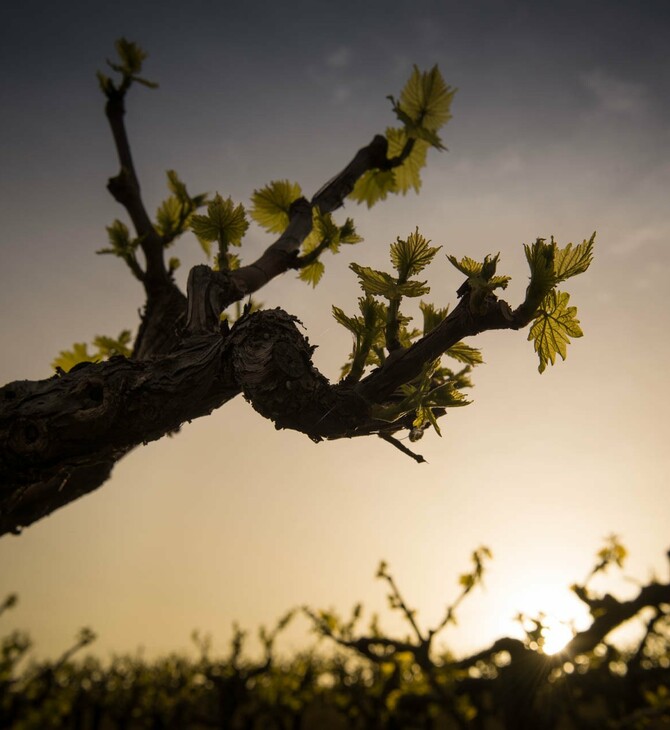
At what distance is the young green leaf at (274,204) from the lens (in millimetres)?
2711

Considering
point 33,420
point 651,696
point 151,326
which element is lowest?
point 651,696

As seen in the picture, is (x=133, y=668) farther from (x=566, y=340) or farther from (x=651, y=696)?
(x=566, y=340)

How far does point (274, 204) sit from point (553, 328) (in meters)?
1.80

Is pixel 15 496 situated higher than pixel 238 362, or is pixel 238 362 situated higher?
pixel 238 362

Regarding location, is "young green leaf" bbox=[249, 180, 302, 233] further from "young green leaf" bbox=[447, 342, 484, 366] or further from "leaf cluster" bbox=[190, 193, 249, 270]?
"young green leaf" bbox=[447, 342, 484, 366]

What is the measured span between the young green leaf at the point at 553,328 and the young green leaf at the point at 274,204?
1715 mm

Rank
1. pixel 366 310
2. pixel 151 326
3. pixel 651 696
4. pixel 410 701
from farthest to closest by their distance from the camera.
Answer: pixel 651 696
pixel 410 701
pixel 151 326
pixel 366 310

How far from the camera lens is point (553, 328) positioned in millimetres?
1520

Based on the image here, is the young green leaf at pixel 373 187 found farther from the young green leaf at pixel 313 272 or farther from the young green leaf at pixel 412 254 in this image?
the young green leaf at pixel 412 254

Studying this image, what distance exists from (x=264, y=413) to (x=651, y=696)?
38.4 ft

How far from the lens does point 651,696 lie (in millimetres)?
9242

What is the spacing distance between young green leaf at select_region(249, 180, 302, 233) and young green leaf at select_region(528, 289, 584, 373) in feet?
5.63

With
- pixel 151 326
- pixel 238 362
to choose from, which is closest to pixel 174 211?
pixel 151 326

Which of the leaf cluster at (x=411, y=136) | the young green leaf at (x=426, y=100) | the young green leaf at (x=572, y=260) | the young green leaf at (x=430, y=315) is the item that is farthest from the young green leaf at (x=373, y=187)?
the young green leaf at (x=572, y=260)
